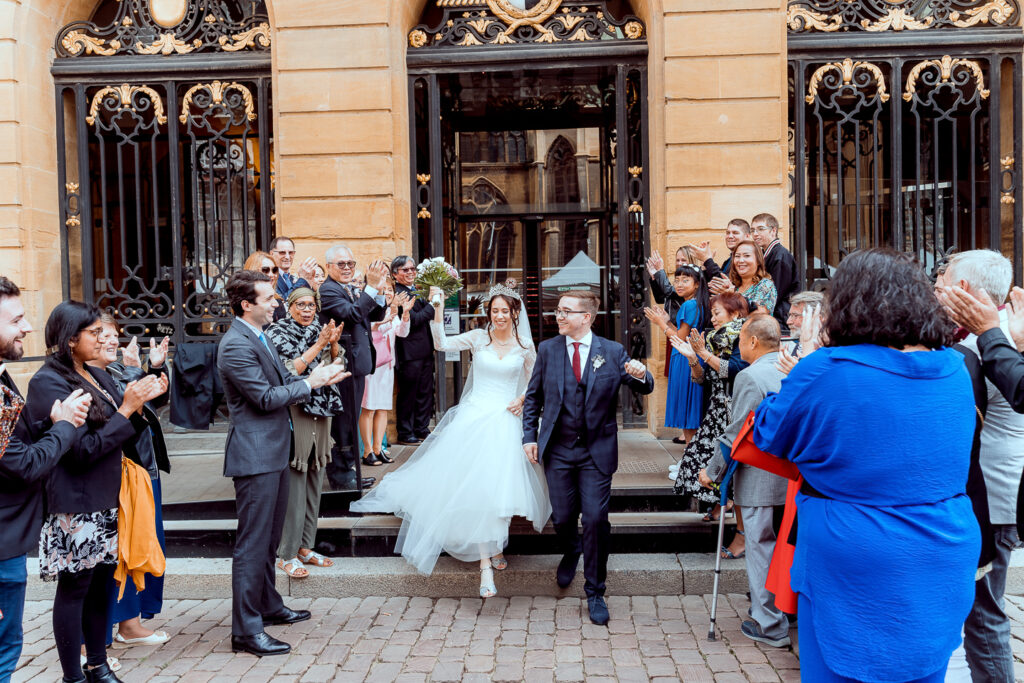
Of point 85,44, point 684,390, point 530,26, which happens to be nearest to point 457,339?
point 684,390

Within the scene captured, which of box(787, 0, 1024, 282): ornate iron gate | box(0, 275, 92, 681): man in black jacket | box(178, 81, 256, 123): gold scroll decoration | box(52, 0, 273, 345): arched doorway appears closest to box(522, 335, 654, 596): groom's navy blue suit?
box(0, 275, 92, 681): man in black jacket

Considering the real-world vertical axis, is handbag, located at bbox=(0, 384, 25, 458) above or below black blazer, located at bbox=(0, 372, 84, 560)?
above

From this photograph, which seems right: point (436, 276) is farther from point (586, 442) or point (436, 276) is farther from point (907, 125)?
point (907, 125)

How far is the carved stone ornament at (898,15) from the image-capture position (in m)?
8.95

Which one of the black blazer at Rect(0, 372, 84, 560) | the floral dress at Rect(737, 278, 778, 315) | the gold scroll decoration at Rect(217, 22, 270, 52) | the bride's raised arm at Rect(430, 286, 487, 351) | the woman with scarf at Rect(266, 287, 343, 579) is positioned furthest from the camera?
the gold scroll decoration at Rect(217, 22, 270, 52)

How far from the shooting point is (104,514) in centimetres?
423

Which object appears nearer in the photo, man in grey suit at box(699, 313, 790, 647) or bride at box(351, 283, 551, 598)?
man in grey suit at box(699, 313, 790, 647)

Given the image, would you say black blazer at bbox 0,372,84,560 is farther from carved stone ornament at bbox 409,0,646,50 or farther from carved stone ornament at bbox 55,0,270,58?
carved stone ornament at bbox 55,0,270,58

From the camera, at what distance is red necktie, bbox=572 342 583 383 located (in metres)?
5.39

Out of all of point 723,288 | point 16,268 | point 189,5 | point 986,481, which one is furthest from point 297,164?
point 986,481

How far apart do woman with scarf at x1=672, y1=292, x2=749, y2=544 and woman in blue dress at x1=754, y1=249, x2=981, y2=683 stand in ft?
9.61

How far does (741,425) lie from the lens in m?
4.72

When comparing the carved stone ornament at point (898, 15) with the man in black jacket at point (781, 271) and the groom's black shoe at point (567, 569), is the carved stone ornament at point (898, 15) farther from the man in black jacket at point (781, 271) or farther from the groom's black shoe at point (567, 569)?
the groom's black shoe at point (567, 569)

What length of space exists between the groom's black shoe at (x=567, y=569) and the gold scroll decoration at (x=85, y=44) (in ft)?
26.4
